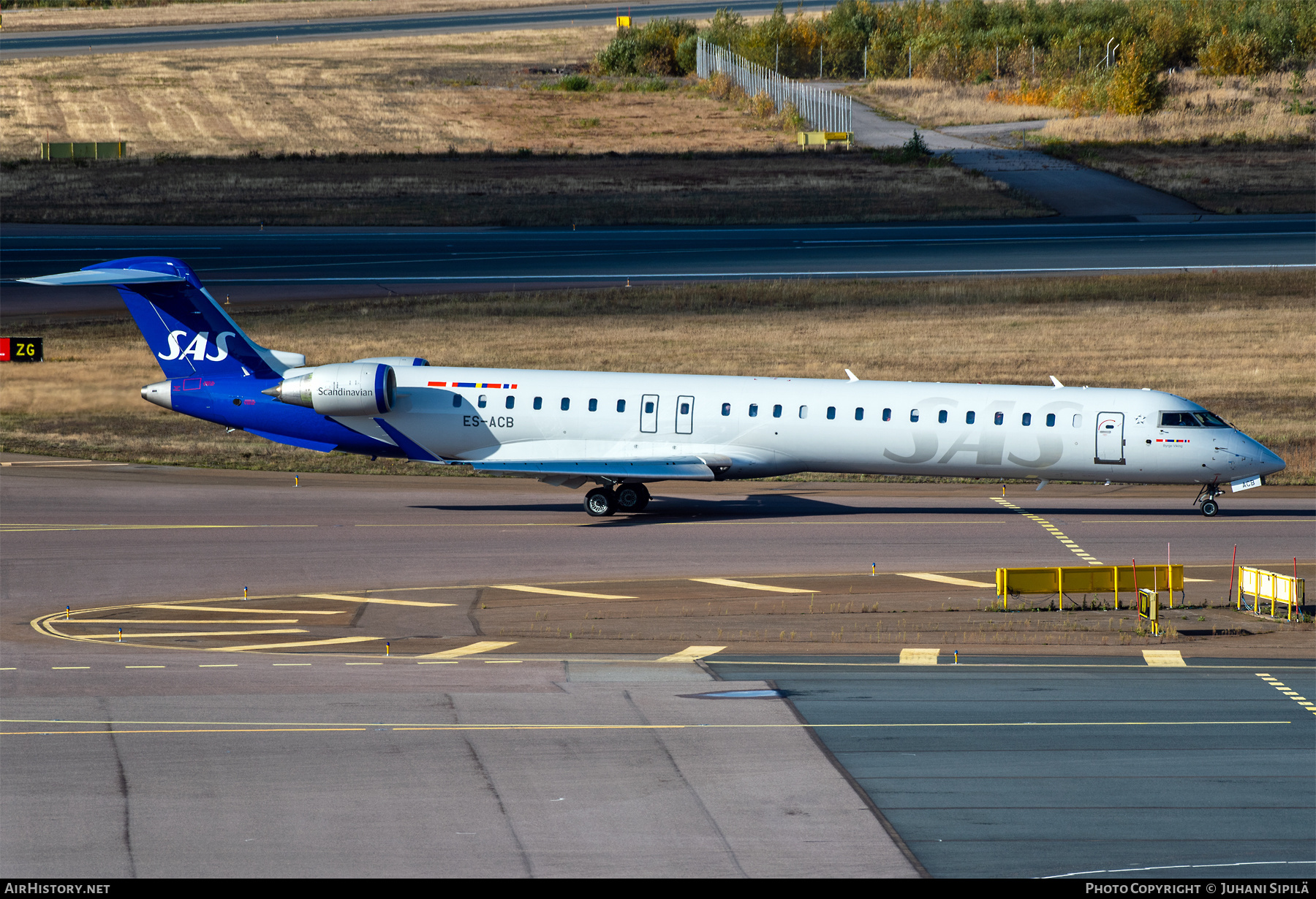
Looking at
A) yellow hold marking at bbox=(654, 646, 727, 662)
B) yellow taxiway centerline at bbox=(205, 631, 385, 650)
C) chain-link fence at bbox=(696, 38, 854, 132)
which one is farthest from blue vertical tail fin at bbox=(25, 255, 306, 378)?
chain-link fence at bbox=(696, 38, 854, 132)

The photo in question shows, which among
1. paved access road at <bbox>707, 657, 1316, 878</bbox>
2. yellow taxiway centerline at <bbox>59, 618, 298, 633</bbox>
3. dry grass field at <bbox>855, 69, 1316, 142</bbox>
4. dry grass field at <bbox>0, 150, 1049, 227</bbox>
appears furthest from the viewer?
dry grass field at <bbox>855, 69, 1316, 142</bbox>

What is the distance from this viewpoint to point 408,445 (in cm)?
3547

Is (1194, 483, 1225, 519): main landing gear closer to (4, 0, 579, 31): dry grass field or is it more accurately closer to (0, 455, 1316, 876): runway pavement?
(0, 455, 1316, 876): runway pavement

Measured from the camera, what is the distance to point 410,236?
71812 mm

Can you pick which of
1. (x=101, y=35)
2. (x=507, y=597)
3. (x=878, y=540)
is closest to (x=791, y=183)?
(x=878, y=540)

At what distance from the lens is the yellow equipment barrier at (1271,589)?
86.0 ft

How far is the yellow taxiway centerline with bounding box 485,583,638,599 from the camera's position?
2836 cm

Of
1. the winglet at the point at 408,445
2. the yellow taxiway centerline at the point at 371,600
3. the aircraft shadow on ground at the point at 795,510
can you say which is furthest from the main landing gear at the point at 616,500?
the yellow taxiway centerline at the point at 371,600

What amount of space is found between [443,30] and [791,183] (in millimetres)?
66608

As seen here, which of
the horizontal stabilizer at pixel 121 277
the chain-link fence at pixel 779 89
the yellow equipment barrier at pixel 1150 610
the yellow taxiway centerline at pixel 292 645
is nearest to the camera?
the yellow taxiway centerline at pixel 292 645

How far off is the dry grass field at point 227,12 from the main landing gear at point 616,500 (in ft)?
393

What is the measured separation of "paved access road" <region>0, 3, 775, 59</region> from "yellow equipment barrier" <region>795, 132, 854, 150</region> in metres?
54.0

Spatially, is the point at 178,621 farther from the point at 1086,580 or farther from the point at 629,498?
the point at 1086,580

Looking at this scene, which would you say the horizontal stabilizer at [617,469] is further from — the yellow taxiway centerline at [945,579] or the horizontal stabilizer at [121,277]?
the horizontal stabilizer at [121,277]
